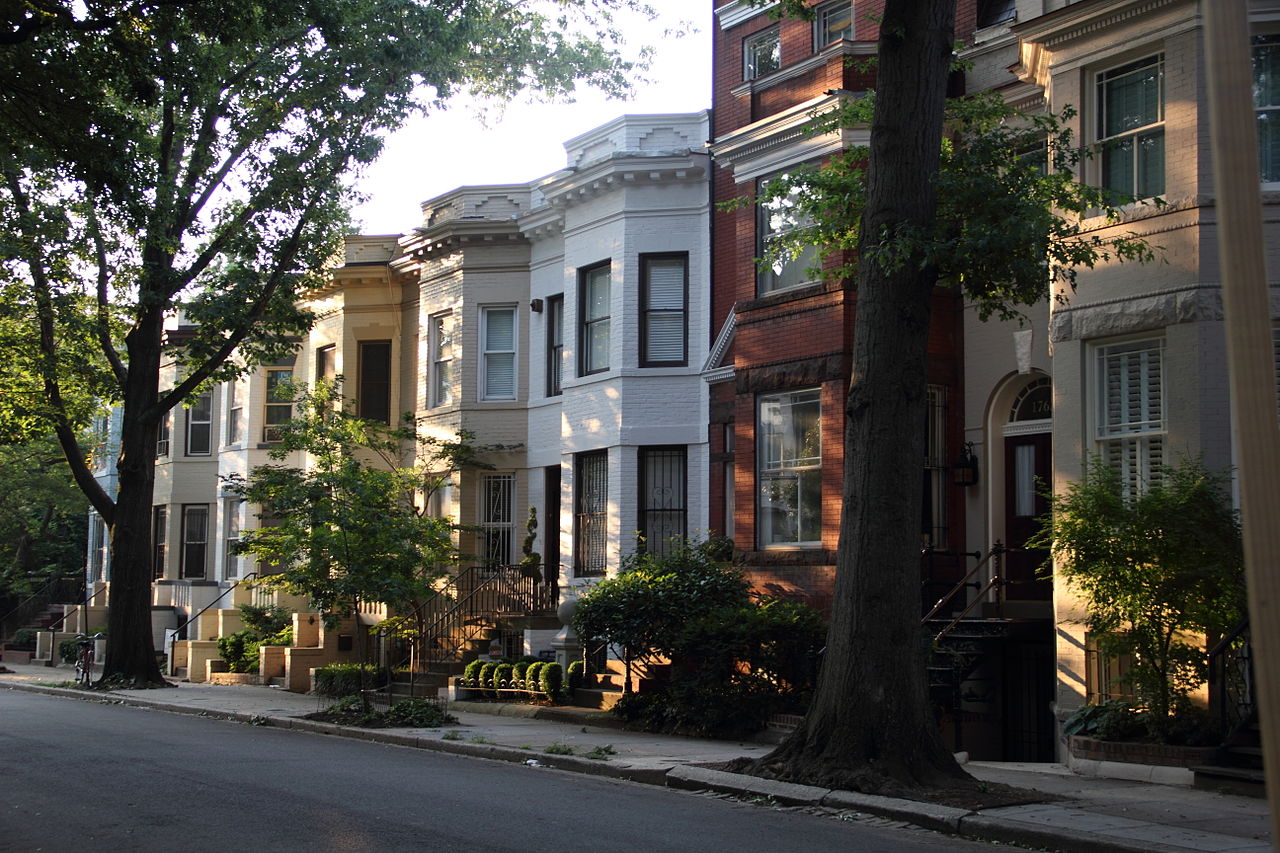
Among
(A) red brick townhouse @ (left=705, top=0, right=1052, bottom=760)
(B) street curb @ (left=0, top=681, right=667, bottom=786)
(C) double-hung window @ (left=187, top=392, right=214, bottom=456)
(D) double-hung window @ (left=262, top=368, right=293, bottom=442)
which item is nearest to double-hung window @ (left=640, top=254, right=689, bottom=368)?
(A) red brick townhouse @ (left=705, top=0, right=1052, bottom=760)

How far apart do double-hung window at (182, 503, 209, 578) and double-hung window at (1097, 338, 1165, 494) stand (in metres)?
27.4

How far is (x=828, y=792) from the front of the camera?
10969 millimetres

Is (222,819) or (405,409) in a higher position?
(405,409)

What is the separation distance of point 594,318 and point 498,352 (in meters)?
3.07

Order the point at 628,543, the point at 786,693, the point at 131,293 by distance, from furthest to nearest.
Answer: the point at 131,293 → the point at 628,543 → the point at 786,693

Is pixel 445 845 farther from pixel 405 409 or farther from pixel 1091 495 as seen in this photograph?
pixel 405 409

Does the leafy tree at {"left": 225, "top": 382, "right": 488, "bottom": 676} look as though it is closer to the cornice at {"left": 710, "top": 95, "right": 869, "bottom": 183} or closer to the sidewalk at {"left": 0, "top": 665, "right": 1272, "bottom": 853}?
the sidewalk at {"left": 0, "top": 665, "right": 1272, "bottom": 853}

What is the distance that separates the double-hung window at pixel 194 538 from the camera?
3616 cm

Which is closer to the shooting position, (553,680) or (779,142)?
(779,142)

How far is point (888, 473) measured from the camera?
38.4 ft

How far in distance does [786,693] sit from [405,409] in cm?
1464

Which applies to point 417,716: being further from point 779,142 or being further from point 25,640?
point 25,640

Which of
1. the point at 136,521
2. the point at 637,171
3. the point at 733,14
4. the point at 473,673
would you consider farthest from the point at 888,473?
the point at 136,521

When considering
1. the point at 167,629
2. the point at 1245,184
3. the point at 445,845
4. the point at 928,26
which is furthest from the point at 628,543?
the point at 1245,184
